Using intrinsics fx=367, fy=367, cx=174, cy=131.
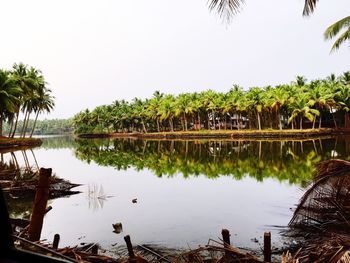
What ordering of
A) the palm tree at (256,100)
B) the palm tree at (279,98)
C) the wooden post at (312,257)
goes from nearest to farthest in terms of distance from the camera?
the wooden post at (312,257) → the palm tree at (279,98) → the palm tree at (256,100)

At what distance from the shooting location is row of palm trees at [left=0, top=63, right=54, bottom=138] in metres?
43.2

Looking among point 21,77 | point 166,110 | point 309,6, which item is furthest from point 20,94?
point 309,6

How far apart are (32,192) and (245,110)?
5200 cm

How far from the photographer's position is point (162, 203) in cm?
1627

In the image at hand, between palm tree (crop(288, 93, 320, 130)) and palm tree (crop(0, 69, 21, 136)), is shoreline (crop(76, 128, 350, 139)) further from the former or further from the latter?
palm tree (crop(0, 69, 21, 136))

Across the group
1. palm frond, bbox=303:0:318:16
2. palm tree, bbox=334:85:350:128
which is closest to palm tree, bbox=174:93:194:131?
palm tree, bbox=334:85:350:128

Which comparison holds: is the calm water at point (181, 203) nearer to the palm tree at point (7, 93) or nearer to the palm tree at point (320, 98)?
the palm tree at point (7, 93)

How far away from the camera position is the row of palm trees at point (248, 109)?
55.6m

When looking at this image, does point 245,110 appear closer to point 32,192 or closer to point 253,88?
point 253,88

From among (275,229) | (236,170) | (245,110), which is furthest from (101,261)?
(245,110)

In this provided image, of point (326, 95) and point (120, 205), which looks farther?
point (326, 95)

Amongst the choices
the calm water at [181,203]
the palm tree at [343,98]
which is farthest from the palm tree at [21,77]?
the palm tree at [343,98]

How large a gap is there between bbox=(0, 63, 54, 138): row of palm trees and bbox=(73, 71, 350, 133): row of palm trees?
25004 mm

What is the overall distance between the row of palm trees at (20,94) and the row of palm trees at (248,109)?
25004mm
